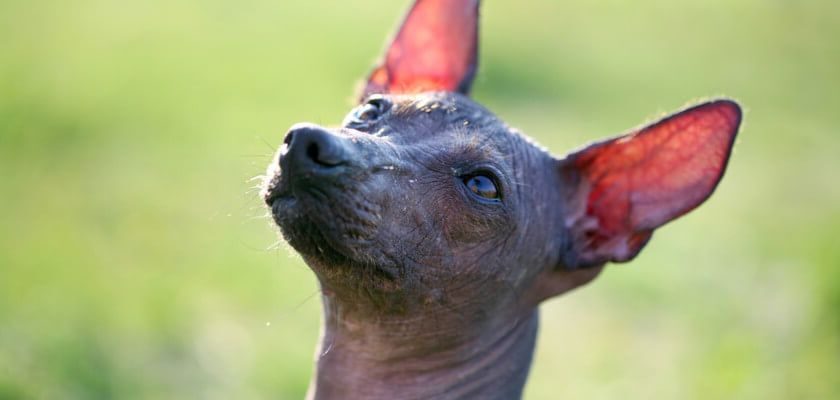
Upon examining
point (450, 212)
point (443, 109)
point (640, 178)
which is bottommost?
point (640, 178)

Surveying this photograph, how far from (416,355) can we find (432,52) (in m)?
1.27

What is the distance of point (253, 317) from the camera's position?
7.96 meters

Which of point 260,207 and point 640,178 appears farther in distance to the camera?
point 640,178

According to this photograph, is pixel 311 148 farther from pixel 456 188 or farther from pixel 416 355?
pixel 416 355

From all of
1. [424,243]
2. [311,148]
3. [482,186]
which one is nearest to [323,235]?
[311,148]

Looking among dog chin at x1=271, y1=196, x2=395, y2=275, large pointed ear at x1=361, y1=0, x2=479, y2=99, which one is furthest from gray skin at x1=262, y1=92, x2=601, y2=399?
large pointed ear at x1=361, y1=0, x2=479, y2=99

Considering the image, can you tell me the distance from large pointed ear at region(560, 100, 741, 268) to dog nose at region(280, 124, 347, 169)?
50.4 inches

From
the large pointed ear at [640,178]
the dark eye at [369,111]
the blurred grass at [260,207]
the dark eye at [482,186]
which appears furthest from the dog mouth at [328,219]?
the large pointed ear at [640,178]

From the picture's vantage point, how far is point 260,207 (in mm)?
3943

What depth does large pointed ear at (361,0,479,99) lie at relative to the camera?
4.58 metres

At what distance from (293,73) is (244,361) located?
7.08 m

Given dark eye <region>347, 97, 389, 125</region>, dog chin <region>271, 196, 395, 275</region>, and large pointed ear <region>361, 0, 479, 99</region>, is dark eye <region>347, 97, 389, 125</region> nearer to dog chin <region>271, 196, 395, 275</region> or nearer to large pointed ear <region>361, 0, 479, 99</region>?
large pointed ear <region>361, 0, 479, 99</region>

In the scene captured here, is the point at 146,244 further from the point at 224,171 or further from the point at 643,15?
the point at 643,15

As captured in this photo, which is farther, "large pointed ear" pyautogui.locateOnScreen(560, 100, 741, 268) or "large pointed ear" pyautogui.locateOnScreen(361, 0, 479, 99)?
"large pointed ear" pyautogui.locateOnScreen(361, 0, 479, 99)
